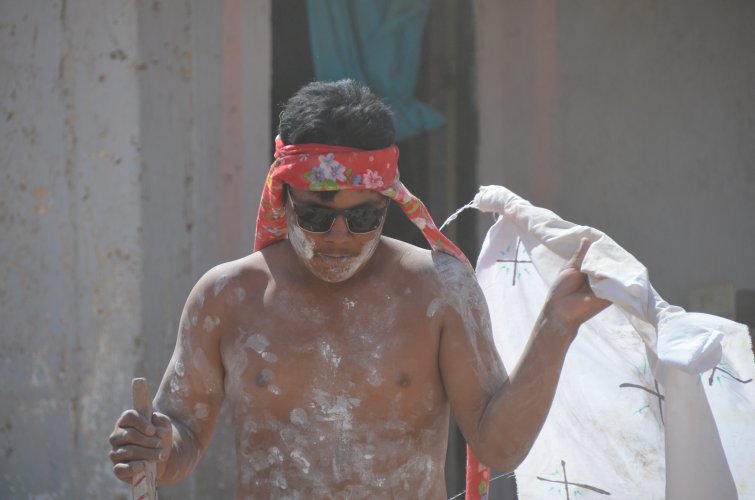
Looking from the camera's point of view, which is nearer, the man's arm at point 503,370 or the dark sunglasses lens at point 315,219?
the man's arm at point 503,370

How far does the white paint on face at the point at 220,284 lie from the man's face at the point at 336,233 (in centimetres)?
24

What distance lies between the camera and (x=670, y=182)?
6184 mm

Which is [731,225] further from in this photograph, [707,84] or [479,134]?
[479,134]

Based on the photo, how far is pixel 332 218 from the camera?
2602 mm

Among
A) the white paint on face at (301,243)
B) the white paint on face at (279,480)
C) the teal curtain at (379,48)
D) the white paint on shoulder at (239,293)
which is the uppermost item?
the teal curtain at (379,48)

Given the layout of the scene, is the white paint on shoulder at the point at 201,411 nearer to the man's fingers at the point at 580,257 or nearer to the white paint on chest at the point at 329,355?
the white paint on chest at the point at 329,355

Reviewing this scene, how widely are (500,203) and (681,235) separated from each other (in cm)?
341

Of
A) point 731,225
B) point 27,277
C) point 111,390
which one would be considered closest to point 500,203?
point 111,390

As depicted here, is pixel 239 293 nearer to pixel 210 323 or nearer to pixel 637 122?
pixel 210 323

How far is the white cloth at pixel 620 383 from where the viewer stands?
2432 mm

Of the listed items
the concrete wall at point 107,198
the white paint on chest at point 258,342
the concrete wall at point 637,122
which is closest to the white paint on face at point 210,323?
the white paint on chest at point 258,342

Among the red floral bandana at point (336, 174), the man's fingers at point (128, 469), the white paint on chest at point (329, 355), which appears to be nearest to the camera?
the man's fingers at point (128, 469)

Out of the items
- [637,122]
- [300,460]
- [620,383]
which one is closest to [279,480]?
[300,460]

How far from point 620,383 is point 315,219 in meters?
1.08
